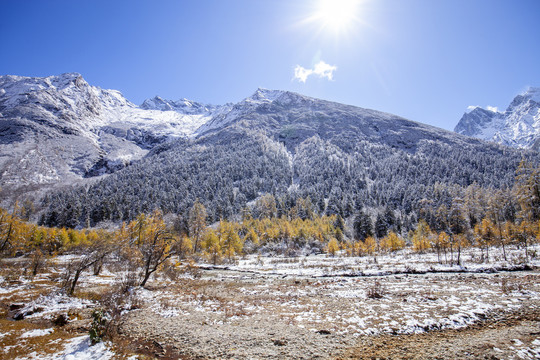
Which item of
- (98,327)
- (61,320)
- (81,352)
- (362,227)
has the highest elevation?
(362,227)

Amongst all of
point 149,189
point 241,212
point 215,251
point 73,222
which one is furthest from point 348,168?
point 73,222

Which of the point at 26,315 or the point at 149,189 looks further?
the point at 149,189

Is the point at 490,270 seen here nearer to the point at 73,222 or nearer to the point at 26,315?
the point at 26,315

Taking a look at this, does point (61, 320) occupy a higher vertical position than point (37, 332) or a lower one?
lower

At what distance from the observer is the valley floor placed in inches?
378

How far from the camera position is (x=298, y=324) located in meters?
12.7

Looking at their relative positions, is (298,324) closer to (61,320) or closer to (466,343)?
(466,343)

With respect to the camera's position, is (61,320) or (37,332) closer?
(37,332)

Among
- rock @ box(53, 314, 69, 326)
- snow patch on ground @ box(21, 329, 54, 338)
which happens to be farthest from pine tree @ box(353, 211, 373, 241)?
snow patch on ground @ box(21, 329, 54, 338)

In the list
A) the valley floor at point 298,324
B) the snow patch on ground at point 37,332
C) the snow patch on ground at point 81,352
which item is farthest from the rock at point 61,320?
the snow patch on ground at point 81,352

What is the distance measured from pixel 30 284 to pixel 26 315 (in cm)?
1288

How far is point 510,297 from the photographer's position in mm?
15438

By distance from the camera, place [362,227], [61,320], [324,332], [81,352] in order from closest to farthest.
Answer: [81,352] < [324,332] < [61,320] < [362,227]

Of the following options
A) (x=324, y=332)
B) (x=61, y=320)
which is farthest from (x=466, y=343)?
(x=61, y=320)
